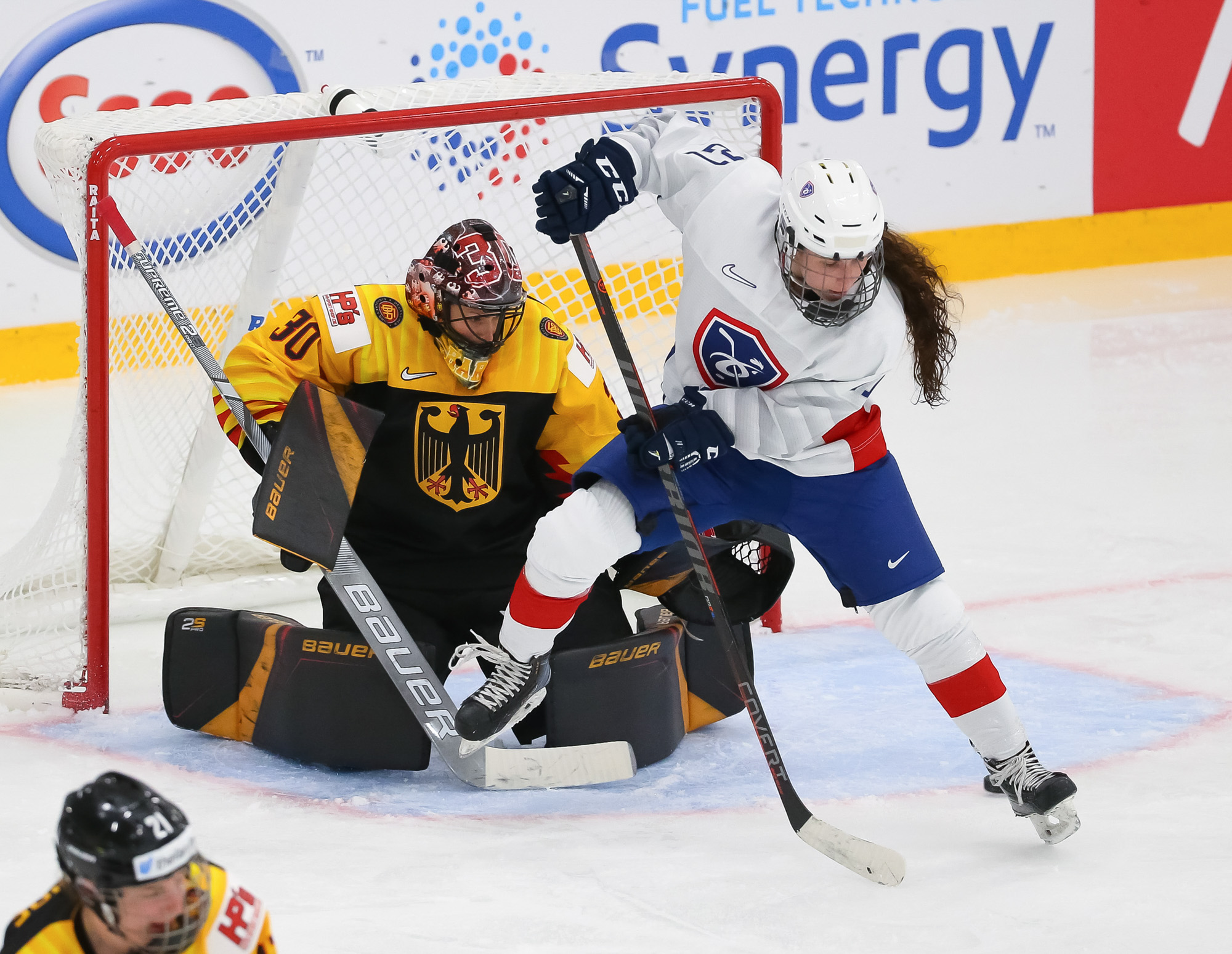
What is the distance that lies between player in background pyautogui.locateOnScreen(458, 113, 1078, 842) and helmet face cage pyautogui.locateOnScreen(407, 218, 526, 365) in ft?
0.59

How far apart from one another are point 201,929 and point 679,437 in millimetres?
1187

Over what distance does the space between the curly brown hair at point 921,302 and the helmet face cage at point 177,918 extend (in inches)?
57.8

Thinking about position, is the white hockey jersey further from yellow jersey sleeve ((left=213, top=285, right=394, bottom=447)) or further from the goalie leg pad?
yellow jersey sleeve ((left=213, top=285, right=394, bottom=447))

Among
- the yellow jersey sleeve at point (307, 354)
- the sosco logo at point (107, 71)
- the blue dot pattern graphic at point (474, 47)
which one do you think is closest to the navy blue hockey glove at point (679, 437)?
the yellow jersey sleeve at point (307, 354)

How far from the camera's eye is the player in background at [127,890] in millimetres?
1229

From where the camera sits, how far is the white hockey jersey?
233 centimetres

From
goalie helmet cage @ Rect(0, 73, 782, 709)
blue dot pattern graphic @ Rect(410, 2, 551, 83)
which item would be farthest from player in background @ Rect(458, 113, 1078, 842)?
blue dot pattern graphic @ Rect(410, 2, 551, 83)

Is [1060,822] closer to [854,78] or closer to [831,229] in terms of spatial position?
[831,229]

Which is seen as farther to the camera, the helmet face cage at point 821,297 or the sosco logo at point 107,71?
the sosco logo at point 107,71

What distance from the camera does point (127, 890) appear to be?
1.23 m

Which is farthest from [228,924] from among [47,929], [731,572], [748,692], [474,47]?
[474,47]

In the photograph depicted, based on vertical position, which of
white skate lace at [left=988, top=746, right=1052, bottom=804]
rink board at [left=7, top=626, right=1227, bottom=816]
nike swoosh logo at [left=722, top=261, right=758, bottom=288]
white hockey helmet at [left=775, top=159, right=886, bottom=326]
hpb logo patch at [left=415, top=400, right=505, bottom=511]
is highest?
white hockey helmet at [left=775, top=159, right=886, bottom=326]

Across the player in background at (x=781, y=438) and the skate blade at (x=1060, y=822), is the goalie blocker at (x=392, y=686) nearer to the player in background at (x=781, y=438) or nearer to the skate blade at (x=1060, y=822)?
the player in background at (x=781, y=438)

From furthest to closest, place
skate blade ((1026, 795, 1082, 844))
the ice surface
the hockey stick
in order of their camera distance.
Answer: skate blade ((1026, 795, 1082, 844)) → the hockey stick → the ice surface
